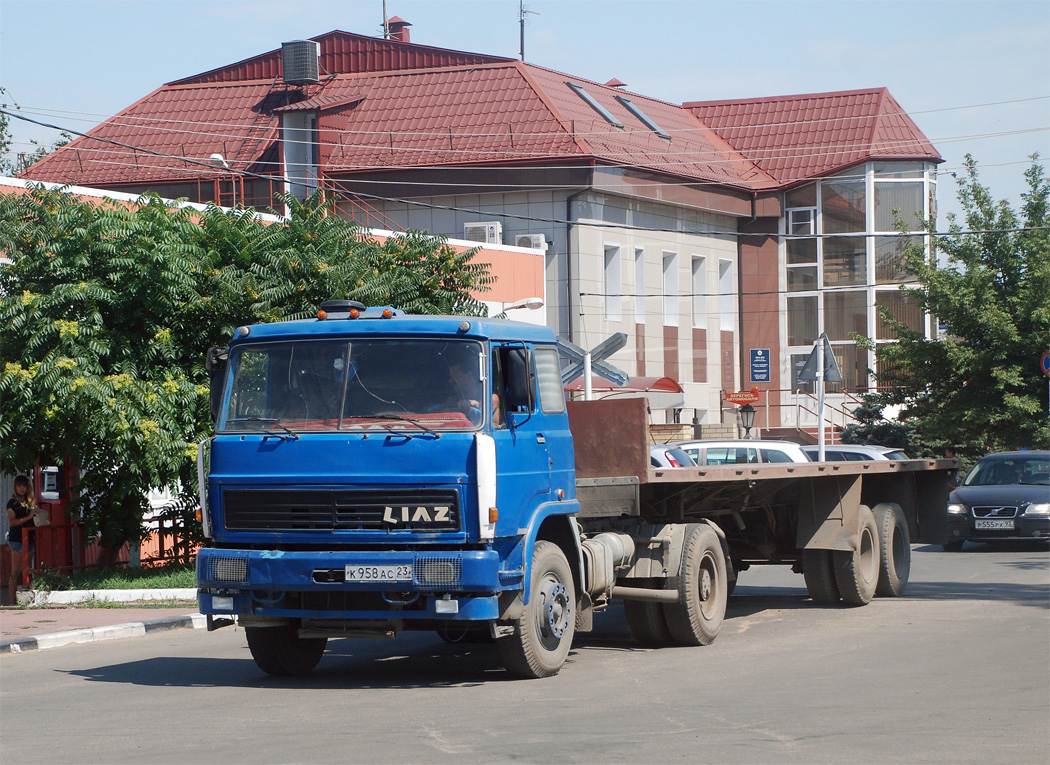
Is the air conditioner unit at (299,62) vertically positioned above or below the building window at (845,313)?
above

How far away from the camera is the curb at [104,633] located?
12.8 m

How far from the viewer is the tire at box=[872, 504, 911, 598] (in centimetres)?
1552

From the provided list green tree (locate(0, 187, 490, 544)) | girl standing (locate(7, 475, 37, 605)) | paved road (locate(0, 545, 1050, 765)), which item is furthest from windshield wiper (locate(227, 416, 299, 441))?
girl standing (locate(7, 475, 37, 605))

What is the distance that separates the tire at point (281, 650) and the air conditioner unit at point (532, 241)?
83.6 ft

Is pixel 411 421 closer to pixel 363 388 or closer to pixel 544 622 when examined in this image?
pixel 363 388

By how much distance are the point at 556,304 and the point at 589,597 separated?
26.8 m

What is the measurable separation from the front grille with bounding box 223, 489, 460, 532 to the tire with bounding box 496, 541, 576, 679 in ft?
2.84

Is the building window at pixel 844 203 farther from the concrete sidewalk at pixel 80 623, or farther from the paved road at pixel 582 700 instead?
the concrete sidewalk at pixel 80 623

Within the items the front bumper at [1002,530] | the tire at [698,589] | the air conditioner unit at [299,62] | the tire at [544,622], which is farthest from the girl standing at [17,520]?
the air conditioner unit at [299,62]

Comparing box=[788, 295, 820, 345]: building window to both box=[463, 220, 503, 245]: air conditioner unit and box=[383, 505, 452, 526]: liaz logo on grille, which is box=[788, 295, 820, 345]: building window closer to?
box=[463, 220, 503, 245]: air conditioner unit

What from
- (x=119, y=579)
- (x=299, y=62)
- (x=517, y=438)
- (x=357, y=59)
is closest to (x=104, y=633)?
(x=119, y=579)

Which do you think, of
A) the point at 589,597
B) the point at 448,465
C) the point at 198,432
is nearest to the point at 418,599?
the point at 448,465

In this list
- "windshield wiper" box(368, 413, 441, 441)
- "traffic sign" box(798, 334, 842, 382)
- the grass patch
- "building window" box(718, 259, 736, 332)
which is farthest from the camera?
"building window" box(718, 259, 736, 332)

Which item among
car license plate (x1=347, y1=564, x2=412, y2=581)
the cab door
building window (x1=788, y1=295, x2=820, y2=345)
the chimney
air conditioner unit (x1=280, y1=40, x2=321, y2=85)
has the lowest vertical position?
car license plate (x1=347, y1=564, x2=412, y2=581)
